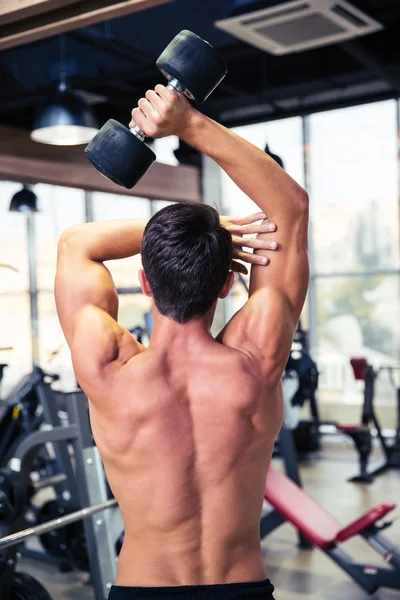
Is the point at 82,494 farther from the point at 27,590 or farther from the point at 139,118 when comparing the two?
the point at 139,118

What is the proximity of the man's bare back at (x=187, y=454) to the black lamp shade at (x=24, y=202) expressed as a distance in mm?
5907

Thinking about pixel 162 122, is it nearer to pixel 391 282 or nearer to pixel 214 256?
pixel 214 256

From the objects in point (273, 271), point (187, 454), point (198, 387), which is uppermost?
point (273, 271)

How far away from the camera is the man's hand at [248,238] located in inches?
57.0

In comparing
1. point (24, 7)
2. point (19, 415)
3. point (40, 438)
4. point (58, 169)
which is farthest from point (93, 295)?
point (58, 169)

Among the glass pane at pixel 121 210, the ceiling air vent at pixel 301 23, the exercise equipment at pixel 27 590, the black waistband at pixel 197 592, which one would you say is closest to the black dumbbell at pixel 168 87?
the black waistband at pixel 197 592

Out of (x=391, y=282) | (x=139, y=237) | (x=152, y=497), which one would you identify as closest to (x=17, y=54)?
(x=391, y=282)

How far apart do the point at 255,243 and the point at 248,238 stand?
4 cm

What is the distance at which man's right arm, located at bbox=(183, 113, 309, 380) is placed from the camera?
140 centimetres

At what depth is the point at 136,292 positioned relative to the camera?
9.19 m

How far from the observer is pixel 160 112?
49.5 inches

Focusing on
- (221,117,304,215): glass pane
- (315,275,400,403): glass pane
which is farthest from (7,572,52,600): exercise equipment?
(221,117,304,215): glass pane

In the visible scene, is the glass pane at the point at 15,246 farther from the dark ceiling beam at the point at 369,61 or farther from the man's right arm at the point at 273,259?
the man's right arm at the point at 273,259

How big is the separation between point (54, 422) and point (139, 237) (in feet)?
10.6
